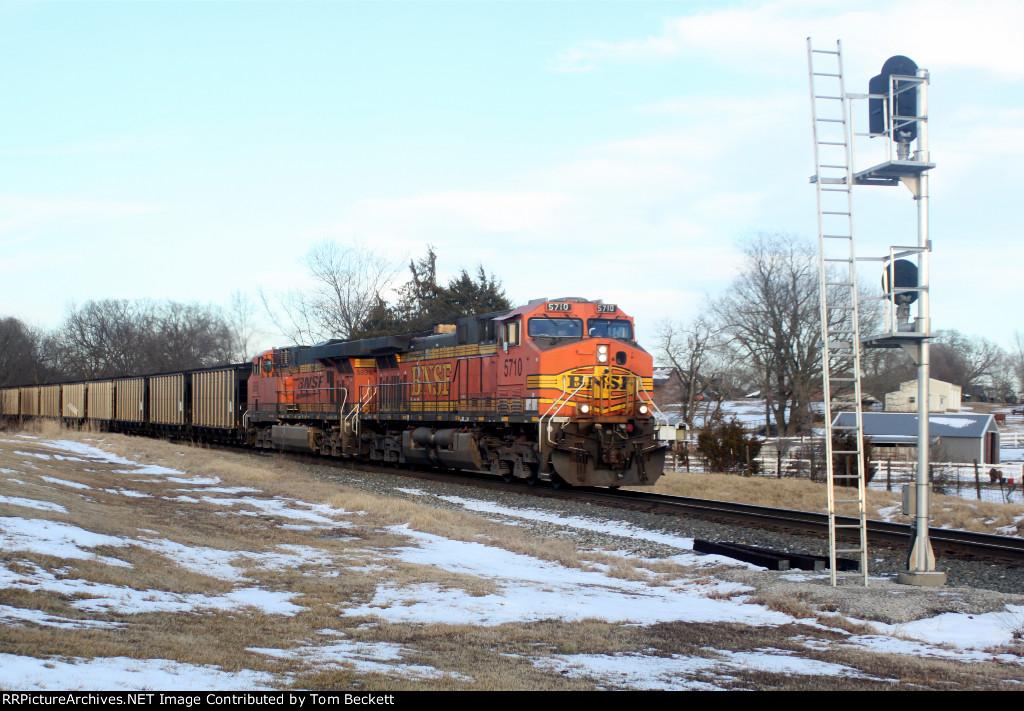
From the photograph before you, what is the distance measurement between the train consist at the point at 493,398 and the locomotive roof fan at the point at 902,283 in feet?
30.4

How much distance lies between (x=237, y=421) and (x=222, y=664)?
107ft

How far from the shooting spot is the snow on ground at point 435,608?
484cm

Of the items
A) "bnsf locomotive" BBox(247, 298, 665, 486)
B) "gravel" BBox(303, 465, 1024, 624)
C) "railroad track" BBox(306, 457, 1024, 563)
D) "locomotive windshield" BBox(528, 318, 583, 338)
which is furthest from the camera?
"locomotive windshield" BBox(528, 318, 583, 338)

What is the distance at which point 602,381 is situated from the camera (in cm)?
1883

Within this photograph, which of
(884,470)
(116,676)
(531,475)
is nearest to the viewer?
(116,676)

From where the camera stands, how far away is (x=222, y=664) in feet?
16.5

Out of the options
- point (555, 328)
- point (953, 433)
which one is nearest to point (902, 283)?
point (555, 328)

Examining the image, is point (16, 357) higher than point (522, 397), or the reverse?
point (16, 357)

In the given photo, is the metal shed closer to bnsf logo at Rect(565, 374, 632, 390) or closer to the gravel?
bnsf logo at Rect(565, 374, 632, 390)

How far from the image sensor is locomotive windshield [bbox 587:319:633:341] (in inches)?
769

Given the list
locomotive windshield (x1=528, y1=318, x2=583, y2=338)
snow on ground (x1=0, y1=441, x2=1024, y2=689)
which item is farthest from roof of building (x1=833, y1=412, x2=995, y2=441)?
snow on ground (x1=0, y1=441, x2=1024, y2=689)

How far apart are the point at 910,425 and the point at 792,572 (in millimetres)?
42167

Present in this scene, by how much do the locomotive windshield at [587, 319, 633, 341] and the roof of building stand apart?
30960mm

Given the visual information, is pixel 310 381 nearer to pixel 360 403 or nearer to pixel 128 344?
pixel 360 403
